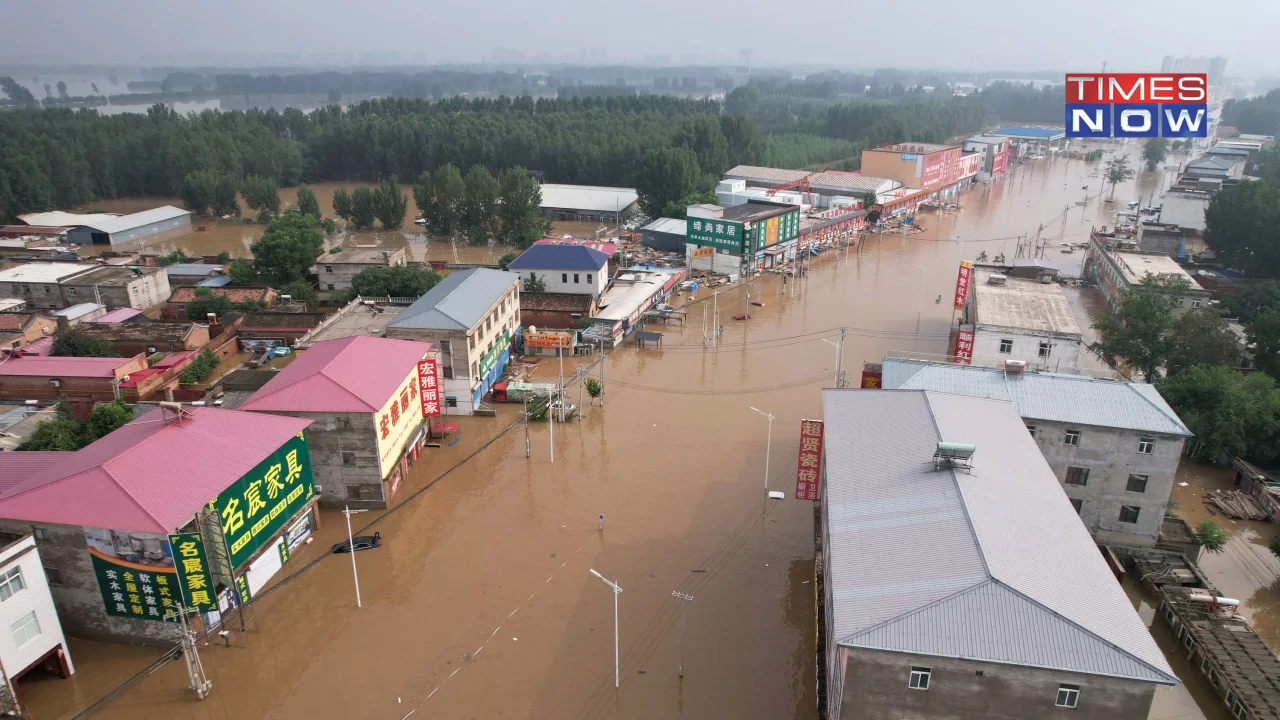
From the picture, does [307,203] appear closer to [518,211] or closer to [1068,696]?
[518,211]

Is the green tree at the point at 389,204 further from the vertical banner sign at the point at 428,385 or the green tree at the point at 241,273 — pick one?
the vertical banner sign at the point at 428,385

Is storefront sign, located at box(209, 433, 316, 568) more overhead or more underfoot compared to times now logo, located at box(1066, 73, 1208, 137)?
more underfoot

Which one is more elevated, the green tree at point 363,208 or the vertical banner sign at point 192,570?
the green tree at point 363,208

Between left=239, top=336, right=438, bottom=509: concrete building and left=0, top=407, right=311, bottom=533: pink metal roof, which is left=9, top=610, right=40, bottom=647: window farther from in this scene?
left=239, top=336, right=438, bottom=509: concrete building

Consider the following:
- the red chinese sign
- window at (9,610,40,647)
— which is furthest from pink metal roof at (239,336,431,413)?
the red chinese sign

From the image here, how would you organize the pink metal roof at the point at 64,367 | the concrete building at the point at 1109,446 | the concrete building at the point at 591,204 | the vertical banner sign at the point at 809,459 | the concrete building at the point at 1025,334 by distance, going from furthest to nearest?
the concrete building at the point at 591,204 → the pink metal roof at the point at 64,367 → the concrete building at the point at 1025,334 → the vertical banner sign at the point at 809,459 → the concrete building at the point at 1109,446

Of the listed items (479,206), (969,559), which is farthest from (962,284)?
(479,206)

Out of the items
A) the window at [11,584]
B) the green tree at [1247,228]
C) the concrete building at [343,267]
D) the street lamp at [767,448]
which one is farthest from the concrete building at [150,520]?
the green tree at [1247,228]
